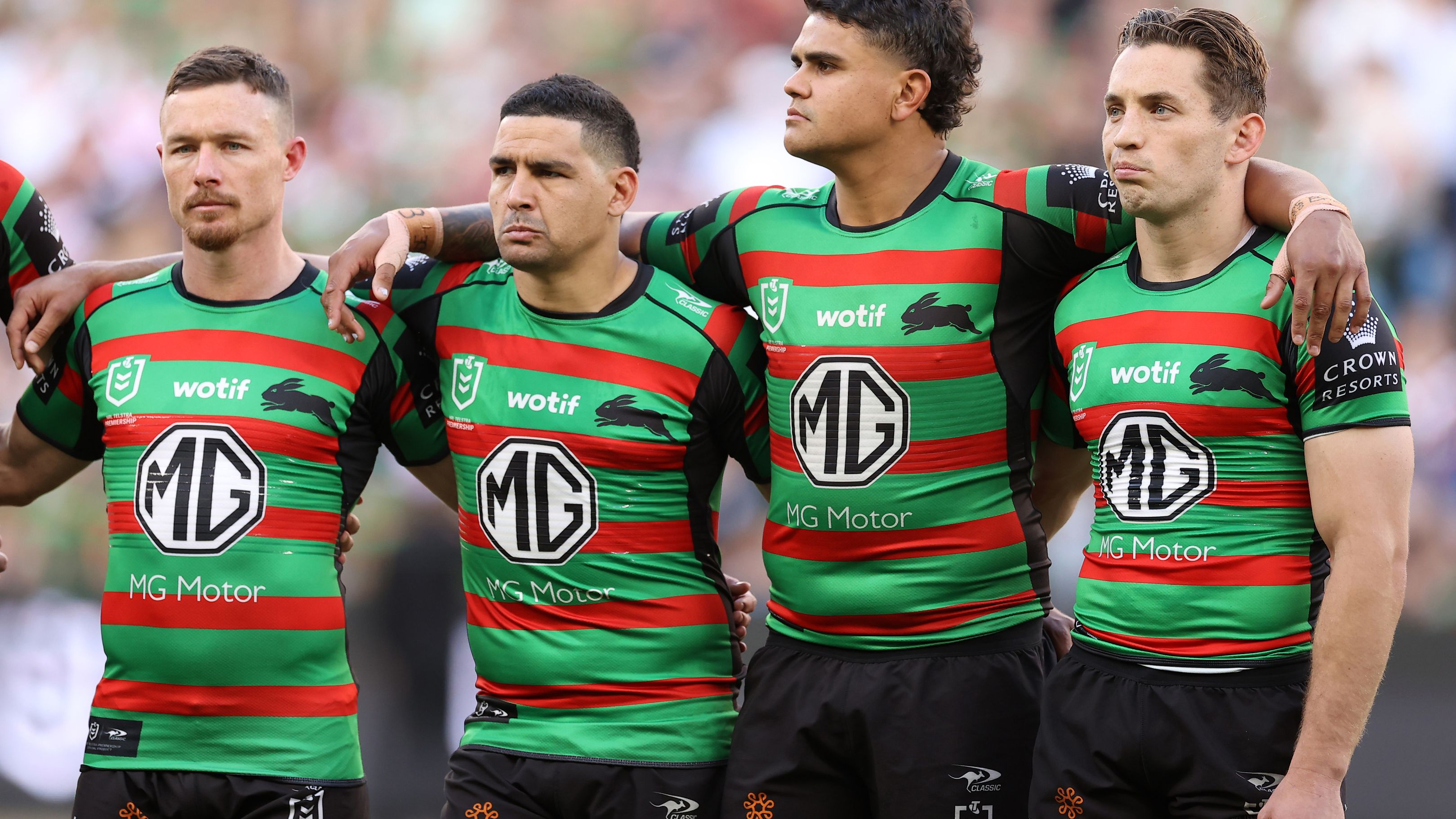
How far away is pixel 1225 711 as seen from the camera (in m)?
Result: 3.15

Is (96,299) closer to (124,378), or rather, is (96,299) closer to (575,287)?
(124,378)

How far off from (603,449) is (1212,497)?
Result: 1475mm

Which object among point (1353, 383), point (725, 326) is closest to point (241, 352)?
point (725, 326)

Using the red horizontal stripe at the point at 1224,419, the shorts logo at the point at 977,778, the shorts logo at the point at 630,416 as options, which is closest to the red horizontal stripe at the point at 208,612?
the shorts logo at the point at 630,416

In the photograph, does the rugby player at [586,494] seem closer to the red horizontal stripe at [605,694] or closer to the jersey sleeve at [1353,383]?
the red horizontal stripe at [605,694]

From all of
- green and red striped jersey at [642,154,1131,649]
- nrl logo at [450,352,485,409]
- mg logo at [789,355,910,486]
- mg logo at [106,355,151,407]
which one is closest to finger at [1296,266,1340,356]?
green and red striped jersey at [642,154,1131,649]

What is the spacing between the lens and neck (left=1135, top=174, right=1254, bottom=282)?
→ 3.34 m

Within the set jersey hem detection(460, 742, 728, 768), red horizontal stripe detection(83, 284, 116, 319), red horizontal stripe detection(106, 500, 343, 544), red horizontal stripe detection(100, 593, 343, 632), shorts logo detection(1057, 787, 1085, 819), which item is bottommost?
shorts logo detection(1057, 787, 1085, 819)

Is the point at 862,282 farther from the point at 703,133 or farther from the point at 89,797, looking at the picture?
the point at 703,133

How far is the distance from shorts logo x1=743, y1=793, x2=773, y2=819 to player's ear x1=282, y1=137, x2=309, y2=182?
6.80 feet

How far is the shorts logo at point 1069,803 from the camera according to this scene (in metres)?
3.24

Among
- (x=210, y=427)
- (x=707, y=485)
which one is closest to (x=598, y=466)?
(x=707, y=485)

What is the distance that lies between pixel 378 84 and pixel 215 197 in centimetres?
507

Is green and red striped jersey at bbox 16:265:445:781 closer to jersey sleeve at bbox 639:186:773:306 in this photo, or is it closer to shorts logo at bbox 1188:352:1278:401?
jersey sleeve at bbox 639:186:773:306
